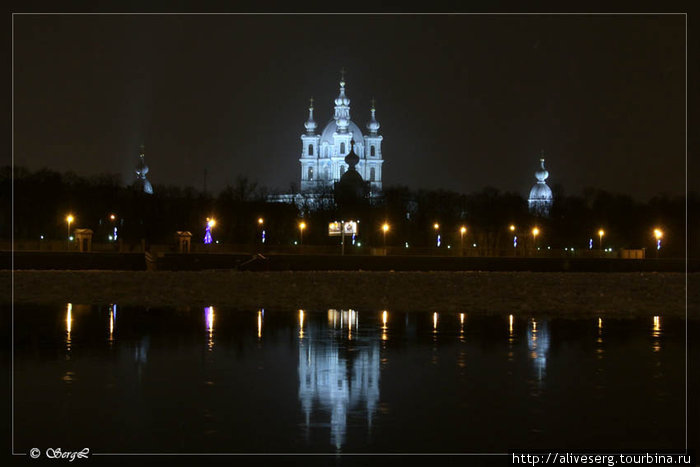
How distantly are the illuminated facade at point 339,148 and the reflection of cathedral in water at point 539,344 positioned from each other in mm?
155548

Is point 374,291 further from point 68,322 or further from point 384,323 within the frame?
point 68,322

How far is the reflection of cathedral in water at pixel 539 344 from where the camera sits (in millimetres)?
16403

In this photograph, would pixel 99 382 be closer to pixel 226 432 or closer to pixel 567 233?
pixel 226 432

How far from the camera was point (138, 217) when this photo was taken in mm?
88312

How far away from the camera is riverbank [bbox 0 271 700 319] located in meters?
28.0

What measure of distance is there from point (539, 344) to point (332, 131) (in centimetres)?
16765

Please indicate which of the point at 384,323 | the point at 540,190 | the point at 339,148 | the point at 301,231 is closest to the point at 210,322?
the point at 384,323

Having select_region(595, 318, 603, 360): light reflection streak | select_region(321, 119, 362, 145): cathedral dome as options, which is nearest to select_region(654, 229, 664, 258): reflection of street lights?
select_region(595, 318, 603, 360): light reflection streak

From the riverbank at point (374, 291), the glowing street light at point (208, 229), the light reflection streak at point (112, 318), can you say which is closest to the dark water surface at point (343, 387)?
the light reflection streak at point (112, 318)

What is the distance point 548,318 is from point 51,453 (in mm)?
Answer: 15931

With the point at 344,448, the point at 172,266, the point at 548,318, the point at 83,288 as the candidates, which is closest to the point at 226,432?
the point at 344,448

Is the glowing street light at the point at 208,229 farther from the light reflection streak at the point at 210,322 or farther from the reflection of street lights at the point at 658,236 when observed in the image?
the light reflection streak at the point at 210,322

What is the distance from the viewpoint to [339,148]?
18125 centimetres

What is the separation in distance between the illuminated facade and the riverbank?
140 m
